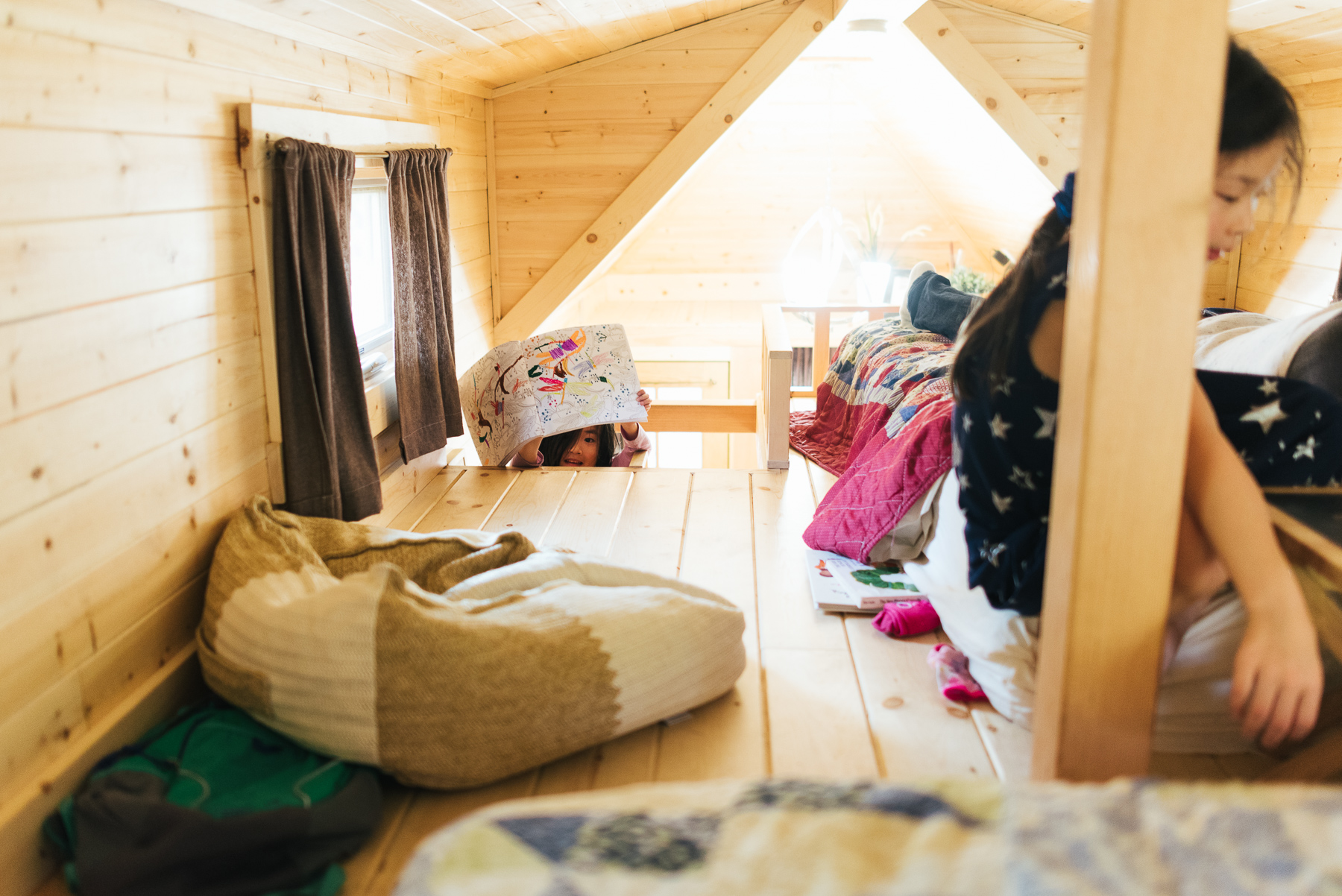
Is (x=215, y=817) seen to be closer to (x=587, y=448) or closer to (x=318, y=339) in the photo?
(x=318, y=339)

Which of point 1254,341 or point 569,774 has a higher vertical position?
point 1254,341

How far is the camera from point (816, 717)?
5.90ft

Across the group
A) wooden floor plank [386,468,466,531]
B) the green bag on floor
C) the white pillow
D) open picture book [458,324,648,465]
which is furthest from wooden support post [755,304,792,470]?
the green bag on floor

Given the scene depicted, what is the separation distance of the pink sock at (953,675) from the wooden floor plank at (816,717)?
0.16m

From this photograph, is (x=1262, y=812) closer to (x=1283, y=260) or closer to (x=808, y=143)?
(x=1283, y=260)

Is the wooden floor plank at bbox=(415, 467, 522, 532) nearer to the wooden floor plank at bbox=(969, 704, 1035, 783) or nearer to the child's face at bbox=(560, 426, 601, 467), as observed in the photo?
the child's face at bbox=(560, 426, 601, 467)

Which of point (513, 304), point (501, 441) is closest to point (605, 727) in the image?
point (501, 441)

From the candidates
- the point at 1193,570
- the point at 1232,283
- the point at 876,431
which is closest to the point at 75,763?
the point at 1193,570

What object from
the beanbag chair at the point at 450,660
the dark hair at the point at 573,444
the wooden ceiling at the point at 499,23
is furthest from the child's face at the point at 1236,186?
the dark hair at the point at 573,444

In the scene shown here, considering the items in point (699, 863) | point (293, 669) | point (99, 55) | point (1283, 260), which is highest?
point (99, 55)

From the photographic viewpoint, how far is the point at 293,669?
1.57 m

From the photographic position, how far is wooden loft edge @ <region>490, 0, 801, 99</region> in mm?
3777

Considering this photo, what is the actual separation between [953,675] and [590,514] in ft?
4.20

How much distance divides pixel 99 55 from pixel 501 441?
1.90m
